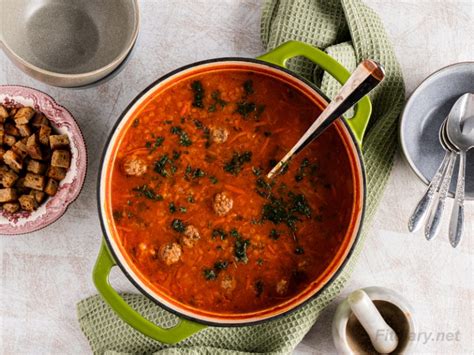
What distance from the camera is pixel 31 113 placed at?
6.95 feet

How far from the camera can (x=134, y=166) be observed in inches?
76.8

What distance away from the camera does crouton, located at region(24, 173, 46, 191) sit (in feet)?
6.82

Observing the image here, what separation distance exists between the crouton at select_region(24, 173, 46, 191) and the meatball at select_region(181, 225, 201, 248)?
558 millimetres

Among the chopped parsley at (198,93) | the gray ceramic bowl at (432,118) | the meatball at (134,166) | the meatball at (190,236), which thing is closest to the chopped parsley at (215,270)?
the meatball at (190,236)

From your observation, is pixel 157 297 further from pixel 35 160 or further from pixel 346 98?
pixel 346 98

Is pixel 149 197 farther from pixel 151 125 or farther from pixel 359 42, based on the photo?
pixel 359 42

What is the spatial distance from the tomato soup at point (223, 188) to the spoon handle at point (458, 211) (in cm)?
42

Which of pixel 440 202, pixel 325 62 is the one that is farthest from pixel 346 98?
pixel 440 202

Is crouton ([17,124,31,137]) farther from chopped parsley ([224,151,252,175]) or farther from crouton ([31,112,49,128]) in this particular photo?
chopped parsley ([224,151,252,175])

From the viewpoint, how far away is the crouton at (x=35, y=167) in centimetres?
210

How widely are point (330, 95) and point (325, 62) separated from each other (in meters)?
0.27

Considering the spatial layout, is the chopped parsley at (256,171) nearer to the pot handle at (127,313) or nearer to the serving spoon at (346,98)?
the serving spoon at (346,98)

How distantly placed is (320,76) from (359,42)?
0.61 feet

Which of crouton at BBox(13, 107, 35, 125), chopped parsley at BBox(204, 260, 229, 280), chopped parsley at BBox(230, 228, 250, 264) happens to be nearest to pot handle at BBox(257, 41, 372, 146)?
chopped parsley at BBox(230, 228, 250, 264)
